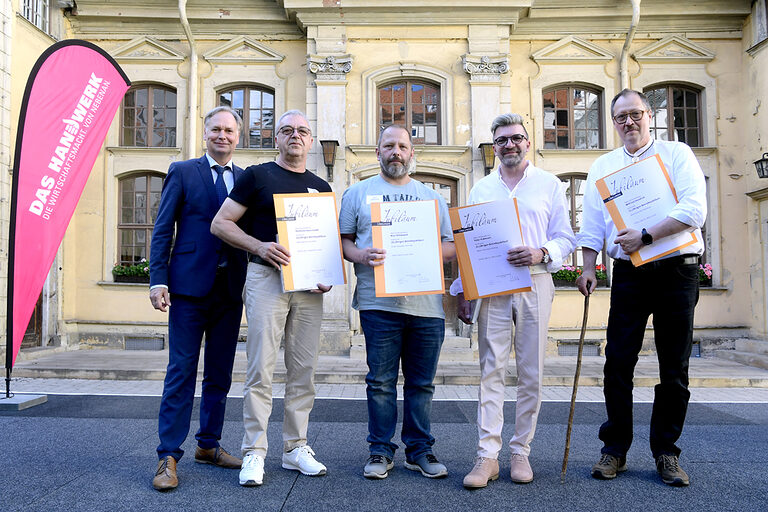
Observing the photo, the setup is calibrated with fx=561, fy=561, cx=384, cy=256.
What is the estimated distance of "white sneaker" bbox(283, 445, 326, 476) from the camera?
3350 millimetres

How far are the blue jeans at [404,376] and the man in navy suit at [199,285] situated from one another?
923mm

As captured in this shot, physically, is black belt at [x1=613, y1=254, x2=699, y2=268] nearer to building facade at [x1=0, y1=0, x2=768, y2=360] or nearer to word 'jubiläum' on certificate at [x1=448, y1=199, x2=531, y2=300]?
word 'jubiläum' on certificate at [x1=448, y1=199, x2=531, y2=300]

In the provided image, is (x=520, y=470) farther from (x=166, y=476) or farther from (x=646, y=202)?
(x=166, y=476)

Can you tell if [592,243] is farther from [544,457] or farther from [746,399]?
[746,399]

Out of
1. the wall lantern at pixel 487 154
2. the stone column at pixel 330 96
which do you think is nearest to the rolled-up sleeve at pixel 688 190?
the wall lantern at pixel 487 154

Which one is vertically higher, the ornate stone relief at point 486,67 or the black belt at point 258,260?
the ornate stone relief at point 486,67

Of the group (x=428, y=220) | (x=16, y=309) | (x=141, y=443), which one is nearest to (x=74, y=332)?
(x=16, y=309)

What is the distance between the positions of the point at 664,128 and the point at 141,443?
10.8 meters

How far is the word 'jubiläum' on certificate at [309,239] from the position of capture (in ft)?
11.0

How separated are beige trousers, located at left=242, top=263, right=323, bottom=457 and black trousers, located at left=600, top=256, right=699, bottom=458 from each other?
6.14 feet

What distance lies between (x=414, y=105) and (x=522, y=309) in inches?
321

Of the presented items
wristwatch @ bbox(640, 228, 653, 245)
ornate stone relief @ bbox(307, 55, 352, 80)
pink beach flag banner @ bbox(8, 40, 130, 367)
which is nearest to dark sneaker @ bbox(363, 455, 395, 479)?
wristwatch @ bbox(640, 228, 653, 245)

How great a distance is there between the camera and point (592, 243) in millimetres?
3723

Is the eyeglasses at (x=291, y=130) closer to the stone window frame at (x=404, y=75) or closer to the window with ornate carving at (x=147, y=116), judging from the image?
the stone window frame at (x=404, y=75)
